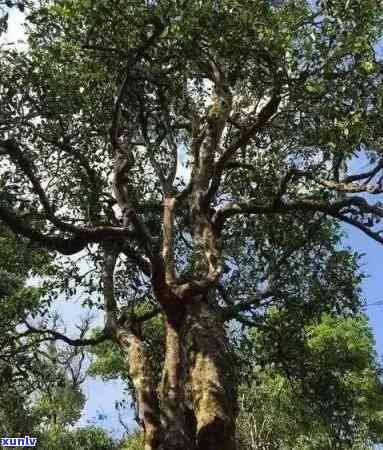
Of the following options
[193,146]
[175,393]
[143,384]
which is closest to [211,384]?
[175,393]

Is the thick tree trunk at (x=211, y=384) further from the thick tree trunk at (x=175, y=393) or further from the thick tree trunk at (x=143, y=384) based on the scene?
the thick tree trunk at (x=143, y=384)

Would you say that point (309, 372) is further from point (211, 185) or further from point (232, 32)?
point (232, 32)

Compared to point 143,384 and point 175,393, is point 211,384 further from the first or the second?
point 143,384

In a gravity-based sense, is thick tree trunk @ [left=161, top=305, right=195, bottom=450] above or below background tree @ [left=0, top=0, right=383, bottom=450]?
below

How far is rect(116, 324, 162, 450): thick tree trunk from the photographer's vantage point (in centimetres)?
795

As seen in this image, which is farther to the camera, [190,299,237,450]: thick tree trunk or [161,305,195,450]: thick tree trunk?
[190,299,237,450]: thick tree trunk

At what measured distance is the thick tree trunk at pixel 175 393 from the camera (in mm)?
8047

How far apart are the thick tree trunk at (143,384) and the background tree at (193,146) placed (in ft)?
0.07

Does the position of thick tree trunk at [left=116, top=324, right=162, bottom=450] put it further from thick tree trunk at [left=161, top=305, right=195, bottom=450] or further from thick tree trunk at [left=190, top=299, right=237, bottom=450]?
thick tree trunk at [left=190, top=299, right=237, bottom=450]

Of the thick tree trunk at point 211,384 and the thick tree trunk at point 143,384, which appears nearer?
the thick tree trunk at point 143,384

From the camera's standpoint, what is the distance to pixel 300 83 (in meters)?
10.1

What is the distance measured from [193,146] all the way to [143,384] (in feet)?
16.6

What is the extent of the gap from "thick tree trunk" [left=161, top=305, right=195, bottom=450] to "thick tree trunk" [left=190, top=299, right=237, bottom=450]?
0.79ft

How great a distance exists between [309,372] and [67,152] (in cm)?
722
